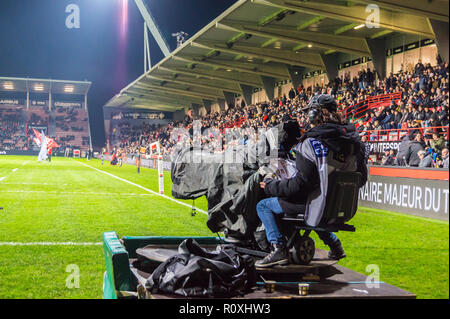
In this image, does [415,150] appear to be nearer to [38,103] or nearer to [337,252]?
[337,252]

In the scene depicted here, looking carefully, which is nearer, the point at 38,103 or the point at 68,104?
the point at 38,103

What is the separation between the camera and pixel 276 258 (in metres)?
3.60

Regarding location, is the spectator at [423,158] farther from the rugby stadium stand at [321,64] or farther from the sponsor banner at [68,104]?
the sponsor banner at [68,104]

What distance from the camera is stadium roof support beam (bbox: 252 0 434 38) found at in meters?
20.2

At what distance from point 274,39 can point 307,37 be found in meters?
2.91

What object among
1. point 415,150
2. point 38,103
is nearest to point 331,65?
point 415,150

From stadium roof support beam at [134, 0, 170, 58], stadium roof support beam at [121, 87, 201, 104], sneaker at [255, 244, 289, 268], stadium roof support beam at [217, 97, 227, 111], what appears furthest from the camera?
stadium roof support beam at [134, 0, 170, 58]

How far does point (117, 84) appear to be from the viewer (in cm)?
6675

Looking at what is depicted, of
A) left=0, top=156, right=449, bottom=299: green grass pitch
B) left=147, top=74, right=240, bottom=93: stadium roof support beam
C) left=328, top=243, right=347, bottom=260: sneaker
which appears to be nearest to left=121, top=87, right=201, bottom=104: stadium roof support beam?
left=147, top=74, right=240, bottom=93: stadium roof support beam

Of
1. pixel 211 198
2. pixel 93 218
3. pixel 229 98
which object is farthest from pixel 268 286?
pixel 229 98

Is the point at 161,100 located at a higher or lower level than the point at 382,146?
higher

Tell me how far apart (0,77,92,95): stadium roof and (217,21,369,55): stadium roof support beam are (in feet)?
194

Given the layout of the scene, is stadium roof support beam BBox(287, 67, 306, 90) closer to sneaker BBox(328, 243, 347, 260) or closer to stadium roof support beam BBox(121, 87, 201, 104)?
stadium roof support beam BBox(121, 87, 201, 104)

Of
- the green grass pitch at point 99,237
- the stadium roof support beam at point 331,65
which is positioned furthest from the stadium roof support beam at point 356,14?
the green grass pitch at point 99,237
